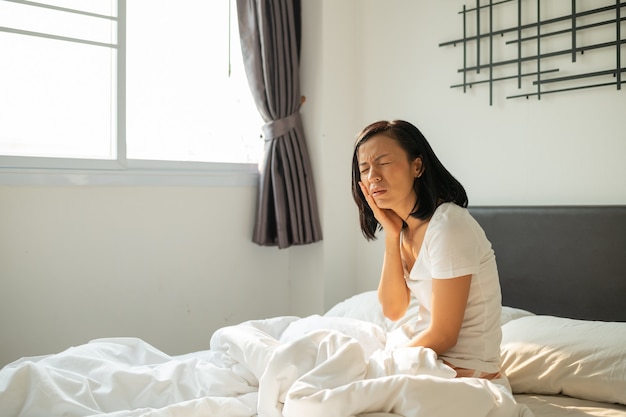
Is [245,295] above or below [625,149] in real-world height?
below

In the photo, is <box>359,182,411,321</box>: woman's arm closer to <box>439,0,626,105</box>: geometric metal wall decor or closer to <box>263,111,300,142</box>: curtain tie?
<box>439,0,626,105</box>: geometric metal wall decor

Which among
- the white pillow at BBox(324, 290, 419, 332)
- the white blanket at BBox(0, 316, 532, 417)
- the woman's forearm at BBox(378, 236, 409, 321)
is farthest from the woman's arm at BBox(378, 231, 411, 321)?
the white pillow at BBox(324, 290, 419, 332)

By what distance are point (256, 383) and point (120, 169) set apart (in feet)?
4.87

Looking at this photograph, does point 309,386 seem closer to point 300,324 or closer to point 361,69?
point 300,324

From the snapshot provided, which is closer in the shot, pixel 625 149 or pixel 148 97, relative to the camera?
pixel 625 149

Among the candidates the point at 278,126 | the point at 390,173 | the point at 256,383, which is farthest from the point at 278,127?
the point at 256,383

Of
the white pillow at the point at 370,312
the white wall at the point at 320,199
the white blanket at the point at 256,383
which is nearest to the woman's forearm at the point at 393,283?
the white blanket at the point at 256,383

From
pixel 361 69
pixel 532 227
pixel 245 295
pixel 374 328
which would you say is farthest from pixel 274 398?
pixel 361 69

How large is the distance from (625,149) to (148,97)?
2.11 m

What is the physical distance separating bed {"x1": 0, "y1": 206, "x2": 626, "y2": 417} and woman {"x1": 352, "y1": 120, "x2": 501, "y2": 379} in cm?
11

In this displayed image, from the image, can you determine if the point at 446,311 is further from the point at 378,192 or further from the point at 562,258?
the point at 562,258

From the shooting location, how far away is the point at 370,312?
8.03 feet

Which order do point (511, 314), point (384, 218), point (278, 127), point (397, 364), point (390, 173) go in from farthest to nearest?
point (278, 127) → point (511, 314) → point (384, 218) → point (390, 173) → point (397, 364)

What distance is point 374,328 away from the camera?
6.38 ft
